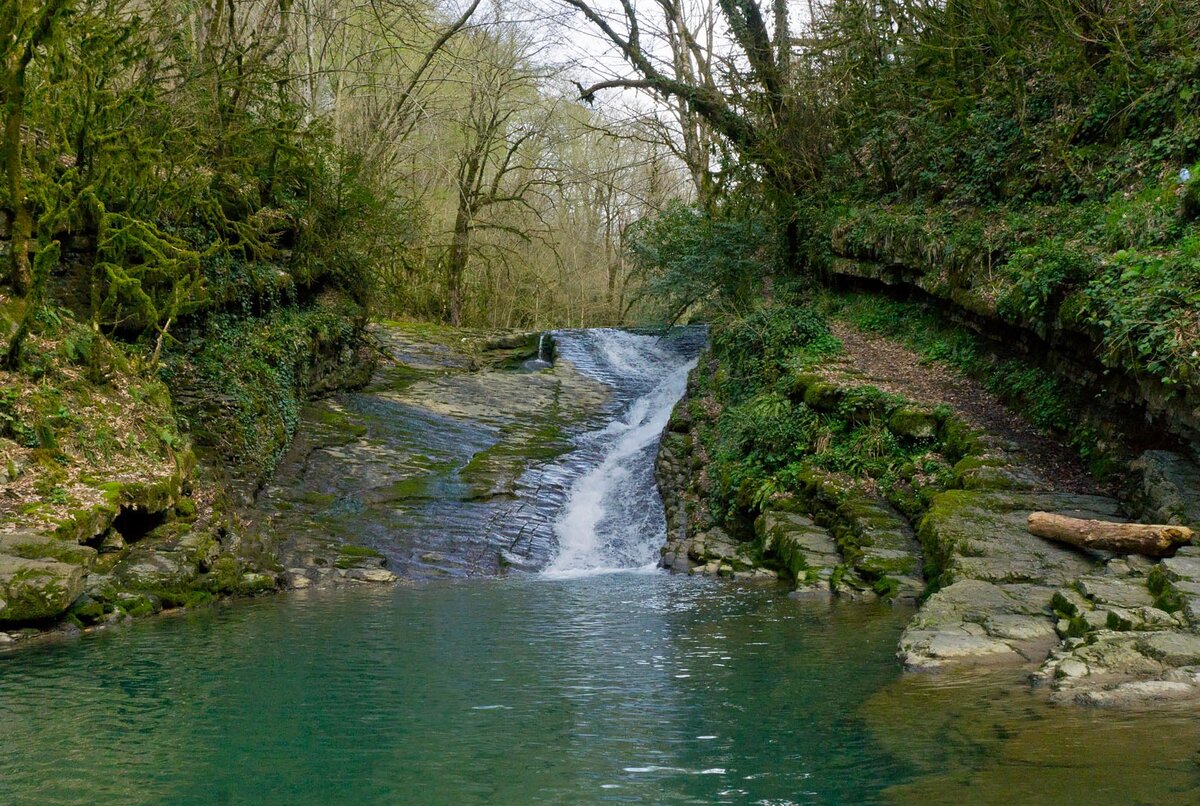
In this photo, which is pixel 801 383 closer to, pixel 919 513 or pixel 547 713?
pixel 919 513

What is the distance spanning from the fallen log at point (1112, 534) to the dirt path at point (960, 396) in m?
1.50

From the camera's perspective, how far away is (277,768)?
4629 mm

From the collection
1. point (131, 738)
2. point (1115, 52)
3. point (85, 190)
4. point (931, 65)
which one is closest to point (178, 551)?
point (85, 190)

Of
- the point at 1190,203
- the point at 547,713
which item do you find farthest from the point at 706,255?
the point at 547,713

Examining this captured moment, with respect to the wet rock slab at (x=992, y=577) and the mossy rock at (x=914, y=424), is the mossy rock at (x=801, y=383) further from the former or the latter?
the wet rock slab at (x=992, y=577)

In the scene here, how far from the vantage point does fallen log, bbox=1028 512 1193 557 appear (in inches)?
301

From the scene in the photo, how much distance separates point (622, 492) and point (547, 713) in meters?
10.8

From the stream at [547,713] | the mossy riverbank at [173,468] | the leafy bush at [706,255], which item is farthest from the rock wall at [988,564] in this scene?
the leafy bush at [706,255]

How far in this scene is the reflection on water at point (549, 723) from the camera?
421 cm

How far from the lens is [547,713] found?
556 cm

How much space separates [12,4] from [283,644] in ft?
22.9

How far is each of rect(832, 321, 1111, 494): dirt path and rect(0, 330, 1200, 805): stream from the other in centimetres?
322

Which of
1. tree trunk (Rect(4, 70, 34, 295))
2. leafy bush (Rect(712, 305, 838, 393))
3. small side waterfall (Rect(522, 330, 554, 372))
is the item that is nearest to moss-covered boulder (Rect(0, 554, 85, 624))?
tree trunk (Rect(4, 70, 34, 295))

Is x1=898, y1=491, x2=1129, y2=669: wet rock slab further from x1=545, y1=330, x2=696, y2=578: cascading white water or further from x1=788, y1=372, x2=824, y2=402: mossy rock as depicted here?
x1=545, y1=330, x2=696, y2=578: cascading white water
